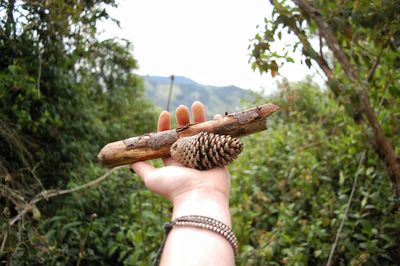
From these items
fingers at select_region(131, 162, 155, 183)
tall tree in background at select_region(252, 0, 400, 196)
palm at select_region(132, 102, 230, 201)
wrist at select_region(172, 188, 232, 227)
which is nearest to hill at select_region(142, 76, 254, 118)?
tall tree in background at select_region(252, 0, 400, 196)

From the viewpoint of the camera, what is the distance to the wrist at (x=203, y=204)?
1.18 meters

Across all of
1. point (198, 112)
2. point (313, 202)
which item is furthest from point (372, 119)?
point (198, 112)

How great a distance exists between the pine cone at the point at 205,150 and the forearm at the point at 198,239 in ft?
0.40

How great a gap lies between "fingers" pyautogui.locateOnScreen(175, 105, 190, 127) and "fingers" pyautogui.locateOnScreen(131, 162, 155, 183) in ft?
0.66

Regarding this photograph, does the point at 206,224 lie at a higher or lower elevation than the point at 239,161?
higher

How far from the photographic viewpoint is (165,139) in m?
1.52

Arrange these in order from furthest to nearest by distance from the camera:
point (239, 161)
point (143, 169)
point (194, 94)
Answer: point (194, 94)
point (239, 161)
point (143, 169)

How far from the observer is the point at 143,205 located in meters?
3.11

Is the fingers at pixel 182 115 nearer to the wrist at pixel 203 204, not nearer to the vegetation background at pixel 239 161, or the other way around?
the wrist at pixel 203 204

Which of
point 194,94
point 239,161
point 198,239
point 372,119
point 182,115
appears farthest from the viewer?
point 194,94

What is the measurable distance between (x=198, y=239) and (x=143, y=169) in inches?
17.0

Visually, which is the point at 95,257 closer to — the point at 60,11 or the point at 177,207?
the point at 60,11

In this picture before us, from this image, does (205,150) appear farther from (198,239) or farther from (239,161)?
(239,161)

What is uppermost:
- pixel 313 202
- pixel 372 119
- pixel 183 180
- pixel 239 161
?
pixel 372 119
